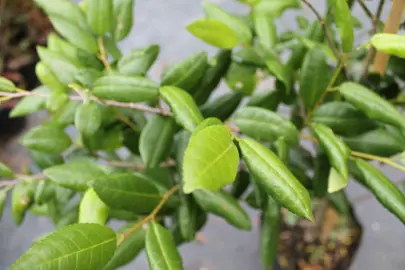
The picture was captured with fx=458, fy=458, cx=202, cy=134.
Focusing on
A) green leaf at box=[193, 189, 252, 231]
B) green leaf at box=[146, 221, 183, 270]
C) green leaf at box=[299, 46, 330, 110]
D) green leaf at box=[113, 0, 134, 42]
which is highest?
green leaf at box=[113, 0, 134, 42]

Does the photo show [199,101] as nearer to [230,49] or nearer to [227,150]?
[230,49]

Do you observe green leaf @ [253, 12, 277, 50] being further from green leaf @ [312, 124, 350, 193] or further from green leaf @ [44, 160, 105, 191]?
green leaf @ [44, 160, 105, 191]

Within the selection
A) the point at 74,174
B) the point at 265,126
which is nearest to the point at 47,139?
the point at 74,174

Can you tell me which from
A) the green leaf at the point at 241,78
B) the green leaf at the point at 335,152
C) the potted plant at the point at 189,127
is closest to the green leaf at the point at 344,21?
the potted plant at the point at 189,127

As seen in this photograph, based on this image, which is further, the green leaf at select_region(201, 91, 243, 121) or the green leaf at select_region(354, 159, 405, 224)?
the green leaf at select_region(201, 91, 243, 121)

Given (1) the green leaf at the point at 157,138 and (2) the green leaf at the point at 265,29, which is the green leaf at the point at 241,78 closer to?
(2) the green leaf at the point at 265,29

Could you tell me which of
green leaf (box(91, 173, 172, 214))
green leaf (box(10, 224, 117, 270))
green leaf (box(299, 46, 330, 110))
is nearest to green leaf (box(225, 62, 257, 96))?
green leaf (box(299, 46, 330, 110))

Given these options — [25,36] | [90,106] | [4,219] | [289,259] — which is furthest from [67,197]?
[25,36]
